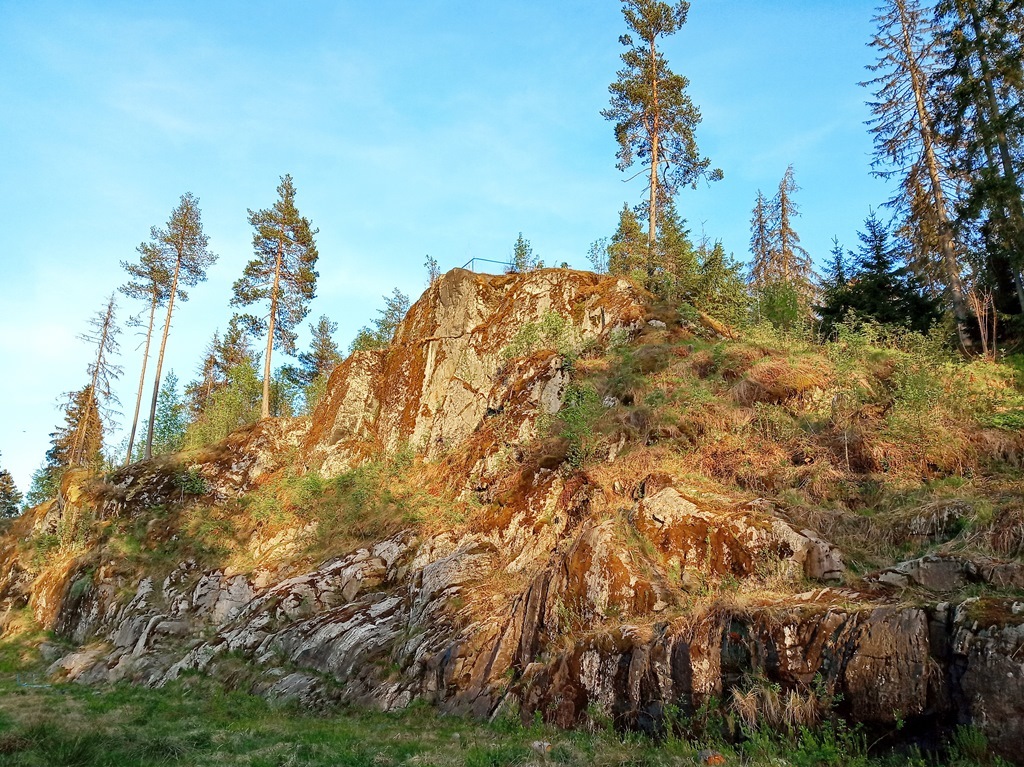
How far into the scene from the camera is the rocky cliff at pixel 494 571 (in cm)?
690

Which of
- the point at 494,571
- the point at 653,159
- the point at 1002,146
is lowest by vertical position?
the point at 494,571

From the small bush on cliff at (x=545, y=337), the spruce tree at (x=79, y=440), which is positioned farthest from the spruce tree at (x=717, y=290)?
the spruce tree at (x=79, y=440)

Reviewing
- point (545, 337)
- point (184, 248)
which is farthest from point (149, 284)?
point (545, 337)

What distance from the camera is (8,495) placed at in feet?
178

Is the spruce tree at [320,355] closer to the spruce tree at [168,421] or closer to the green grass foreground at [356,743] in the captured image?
the spruce tree at [168,421]

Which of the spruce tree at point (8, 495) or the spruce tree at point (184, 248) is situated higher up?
the spruce tree at point (184, 248)

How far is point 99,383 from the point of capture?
40.0 m

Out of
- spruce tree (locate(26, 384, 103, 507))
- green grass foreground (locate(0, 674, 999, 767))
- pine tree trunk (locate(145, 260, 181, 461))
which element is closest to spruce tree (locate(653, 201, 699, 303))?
green grass foreground (locate(0, 674, 999, 767))

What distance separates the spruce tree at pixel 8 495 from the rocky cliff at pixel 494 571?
3011 cm

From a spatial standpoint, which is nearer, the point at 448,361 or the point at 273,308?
the point at 448,361

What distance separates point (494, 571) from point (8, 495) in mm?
62775

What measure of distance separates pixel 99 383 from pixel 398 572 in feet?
117

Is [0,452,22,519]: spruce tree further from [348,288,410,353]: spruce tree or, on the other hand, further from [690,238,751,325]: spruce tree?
[690,238,751,325]: spruce tree

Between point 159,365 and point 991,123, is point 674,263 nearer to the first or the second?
point 991,123
